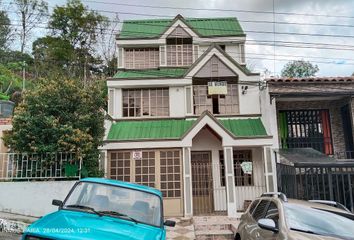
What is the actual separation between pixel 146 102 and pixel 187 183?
487cm

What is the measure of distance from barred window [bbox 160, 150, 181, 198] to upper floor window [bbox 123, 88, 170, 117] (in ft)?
8.31

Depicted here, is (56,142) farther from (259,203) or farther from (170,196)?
(259,203)

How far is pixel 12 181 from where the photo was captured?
11492 mm

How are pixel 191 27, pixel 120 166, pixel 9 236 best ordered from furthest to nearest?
pixel 191 27, pixel 120 166, pixel 9 236

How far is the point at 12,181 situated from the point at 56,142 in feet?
6.61

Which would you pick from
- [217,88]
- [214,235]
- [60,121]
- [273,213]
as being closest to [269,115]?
[217,88]

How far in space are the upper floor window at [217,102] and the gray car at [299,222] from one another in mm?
10325

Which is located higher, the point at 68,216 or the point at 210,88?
the point at 210,88

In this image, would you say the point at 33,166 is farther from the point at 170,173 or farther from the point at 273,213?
the point at 273,213

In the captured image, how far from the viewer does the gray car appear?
491 centimetres

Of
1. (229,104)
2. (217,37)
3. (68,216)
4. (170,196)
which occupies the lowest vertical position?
(170,196)

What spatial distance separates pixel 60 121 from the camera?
12125 mm

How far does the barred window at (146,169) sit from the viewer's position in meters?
15.0

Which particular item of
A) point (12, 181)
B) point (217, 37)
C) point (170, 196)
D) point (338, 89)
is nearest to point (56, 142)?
point (12, 181)
